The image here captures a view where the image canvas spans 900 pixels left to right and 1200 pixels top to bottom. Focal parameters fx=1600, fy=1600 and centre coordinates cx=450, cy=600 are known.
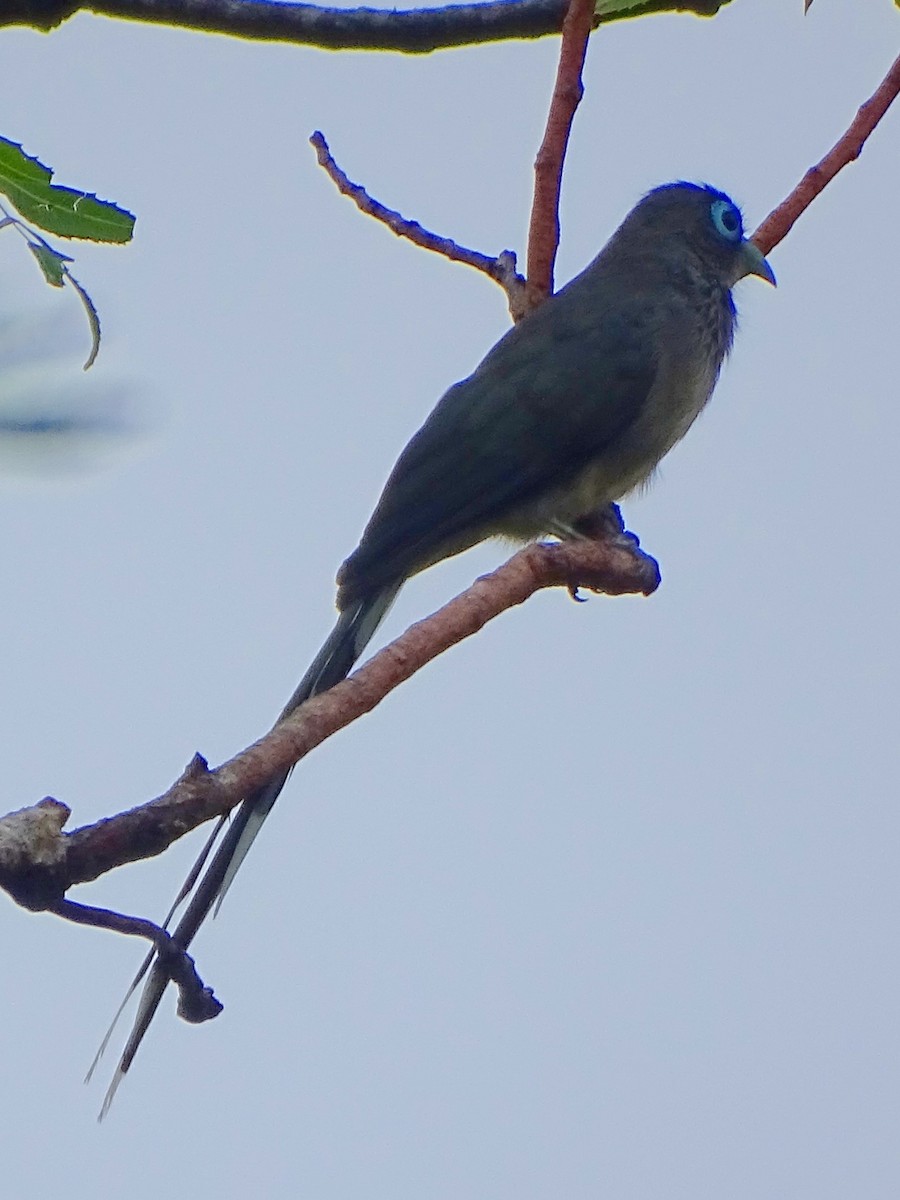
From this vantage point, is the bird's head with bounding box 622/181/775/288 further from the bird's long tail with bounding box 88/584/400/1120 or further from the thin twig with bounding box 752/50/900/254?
the thin twig with bounding box 752/50/900/254

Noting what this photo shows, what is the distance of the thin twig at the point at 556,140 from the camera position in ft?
9.13

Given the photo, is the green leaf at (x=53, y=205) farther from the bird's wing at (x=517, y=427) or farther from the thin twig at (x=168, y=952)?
the bird's wing at (x=517, y=427)

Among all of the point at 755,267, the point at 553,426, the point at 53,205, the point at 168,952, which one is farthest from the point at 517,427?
the point at 168,952

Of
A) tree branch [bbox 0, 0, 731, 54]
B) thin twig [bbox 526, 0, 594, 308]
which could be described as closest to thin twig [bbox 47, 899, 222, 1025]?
thin twig [bbox 526, 0, 594, 308]

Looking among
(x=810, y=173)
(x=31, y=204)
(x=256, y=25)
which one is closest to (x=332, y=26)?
(x=256, y=25)

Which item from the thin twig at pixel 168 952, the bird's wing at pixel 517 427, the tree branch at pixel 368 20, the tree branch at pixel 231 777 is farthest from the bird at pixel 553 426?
the thin twig at pixel 168 952

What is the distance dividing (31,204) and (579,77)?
3.40 ft

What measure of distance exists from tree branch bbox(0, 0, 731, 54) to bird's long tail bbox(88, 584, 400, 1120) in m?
1.51

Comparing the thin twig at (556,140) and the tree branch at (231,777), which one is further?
the thin twig at (556,140)

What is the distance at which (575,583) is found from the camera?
258 cm

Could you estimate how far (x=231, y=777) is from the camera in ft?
5.38

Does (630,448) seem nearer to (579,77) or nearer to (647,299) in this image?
(647,299)

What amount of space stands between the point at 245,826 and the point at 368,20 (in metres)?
1.94

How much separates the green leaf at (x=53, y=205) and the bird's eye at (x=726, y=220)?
387 cm
